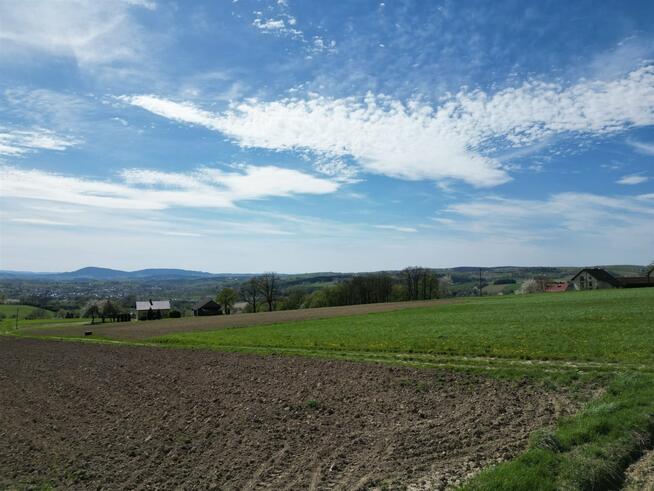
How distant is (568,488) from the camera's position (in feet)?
26.2

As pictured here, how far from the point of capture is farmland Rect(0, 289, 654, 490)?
9453mm

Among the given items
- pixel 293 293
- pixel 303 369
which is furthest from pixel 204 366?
pixel 293 293

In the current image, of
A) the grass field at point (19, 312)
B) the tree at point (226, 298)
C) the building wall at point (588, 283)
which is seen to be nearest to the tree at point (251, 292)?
the tree at point (226, 298)

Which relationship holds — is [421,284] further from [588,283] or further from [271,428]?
[271,428]

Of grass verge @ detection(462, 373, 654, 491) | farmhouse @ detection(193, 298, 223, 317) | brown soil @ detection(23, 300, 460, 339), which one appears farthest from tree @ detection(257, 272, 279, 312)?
grass verge @ detection(462, 373, 654, 491)

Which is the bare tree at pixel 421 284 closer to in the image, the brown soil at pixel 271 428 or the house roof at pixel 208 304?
the house roof at pixel 208 304

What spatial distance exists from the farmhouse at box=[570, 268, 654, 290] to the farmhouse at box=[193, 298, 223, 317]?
105639 millimetres

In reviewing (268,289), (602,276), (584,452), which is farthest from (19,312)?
(602,276)

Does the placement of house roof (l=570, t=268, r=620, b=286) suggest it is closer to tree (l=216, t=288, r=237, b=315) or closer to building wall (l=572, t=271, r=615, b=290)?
building wall (l=572, t=271, r=615, b=290)

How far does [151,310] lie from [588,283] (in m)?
121

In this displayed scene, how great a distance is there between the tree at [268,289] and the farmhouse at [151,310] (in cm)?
2443

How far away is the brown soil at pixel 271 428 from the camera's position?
32.7 ft

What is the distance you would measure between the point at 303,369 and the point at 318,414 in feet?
26.2

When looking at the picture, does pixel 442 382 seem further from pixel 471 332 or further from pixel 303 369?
pixel 471 332
